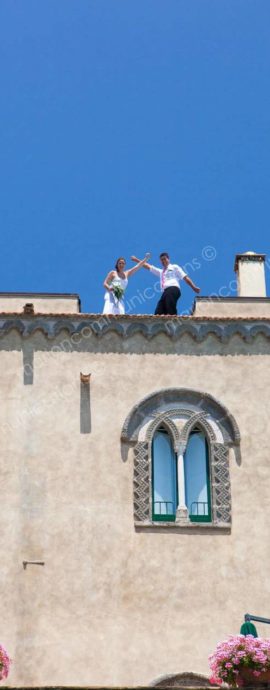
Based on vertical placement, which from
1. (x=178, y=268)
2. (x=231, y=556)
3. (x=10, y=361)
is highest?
(x=178, y=268)

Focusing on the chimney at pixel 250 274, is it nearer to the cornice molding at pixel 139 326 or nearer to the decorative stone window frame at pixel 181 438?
the cornice molding at pixel 139 326

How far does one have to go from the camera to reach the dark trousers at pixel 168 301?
25.8m

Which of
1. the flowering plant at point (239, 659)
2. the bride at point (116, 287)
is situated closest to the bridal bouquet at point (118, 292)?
the bride at point (116, 287)

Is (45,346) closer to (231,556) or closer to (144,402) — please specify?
(144,402)

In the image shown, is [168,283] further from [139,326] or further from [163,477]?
[163,477]

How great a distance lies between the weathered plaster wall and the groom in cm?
112

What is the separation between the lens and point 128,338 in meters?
24.9

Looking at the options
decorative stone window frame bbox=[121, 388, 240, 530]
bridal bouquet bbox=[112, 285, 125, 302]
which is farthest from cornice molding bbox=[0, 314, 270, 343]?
decorative stone window frame bbox=[121, 388, 240, 530]

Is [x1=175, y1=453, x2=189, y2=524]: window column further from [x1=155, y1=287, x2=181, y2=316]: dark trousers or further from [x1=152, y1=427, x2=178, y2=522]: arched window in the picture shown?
[x1=155, y1=287, x2=181, y2=316]: dark trousers

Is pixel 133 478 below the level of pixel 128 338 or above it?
below

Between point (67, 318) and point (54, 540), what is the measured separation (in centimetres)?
407

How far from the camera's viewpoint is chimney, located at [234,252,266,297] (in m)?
27.4

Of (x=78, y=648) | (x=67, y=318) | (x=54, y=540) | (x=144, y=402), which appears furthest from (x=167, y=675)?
(x=67, y=318)

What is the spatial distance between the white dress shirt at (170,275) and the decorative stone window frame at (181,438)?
2.58 metres
